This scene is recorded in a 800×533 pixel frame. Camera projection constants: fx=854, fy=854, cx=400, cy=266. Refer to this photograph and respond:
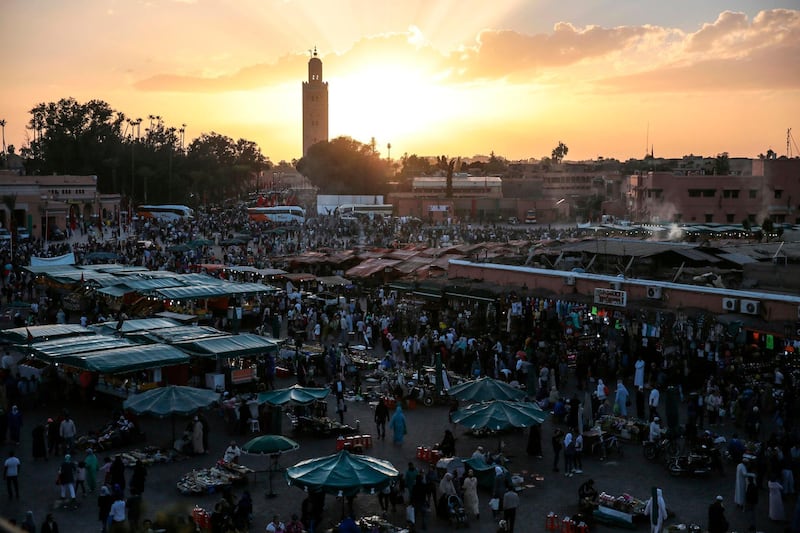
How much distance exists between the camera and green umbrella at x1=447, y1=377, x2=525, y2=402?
1567 cm

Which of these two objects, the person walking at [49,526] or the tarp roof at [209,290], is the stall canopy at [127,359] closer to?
the person walking at [49,526]

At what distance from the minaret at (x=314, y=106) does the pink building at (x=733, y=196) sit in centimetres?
9180

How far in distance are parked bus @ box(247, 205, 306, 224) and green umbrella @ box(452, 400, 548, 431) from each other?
2006 inches

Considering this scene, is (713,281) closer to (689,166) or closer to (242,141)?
(689,166)

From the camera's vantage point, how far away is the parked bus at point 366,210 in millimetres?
74100

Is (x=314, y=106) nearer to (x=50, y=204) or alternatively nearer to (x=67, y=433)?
(x=50, y=204)

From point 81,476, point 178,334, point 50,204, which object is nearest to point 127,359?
point 178,334

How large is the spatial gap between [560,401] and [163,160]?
77.9 meters

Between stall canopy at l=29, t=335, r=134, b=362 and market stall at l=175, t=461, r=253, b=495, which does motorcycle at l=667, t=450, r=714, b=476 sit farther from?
stall canopy at l=29, t=335, r=134, b=362

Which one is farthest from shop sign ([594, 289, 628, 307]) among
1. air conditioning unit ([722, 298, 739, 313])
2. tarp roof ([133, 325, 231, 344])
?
tarp roof ([133, 325, 231, 344])

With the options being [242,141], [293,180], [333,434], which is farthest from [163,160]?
[293,180]

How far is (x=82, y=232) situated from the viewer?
55.5 m

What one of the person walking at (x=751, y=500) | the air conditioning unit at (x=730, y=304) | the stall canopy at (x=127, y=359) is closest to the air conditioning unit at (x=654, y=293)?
the air conditioning unit at (x=730, y=304)

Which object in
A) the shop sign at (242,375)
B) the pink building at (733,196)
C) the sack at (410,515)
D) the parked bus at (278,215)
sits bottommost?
the sack at (410,515)
